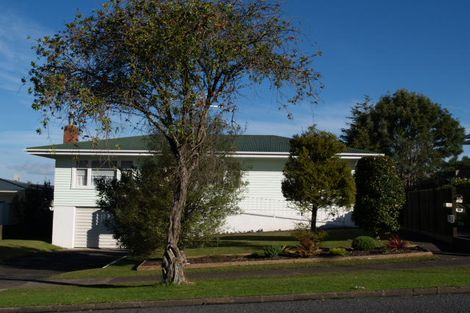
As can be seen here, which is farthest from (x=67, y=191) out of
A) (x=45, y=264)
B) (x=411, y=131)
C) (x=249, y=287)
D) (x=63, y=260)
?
(x=411, y=131)

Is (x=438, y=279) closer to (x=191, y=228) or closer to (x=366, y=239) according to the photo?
(x=366, y=239)

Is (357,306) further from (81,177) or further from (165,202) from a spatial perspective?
(81,177)

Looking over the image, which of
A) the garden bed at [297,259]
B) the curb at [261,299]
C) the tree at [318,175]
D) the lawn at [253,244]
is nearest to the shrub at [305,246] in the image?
the garden bed at [297,259]

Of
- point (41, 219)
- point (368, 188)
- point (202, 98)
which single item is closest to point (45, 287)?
point (202, 98)

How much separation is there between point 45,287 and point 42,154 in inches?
685

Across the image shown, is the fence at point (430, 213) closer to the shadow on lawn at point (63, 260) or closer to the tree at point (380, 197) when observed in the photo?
the tree at point (380, 197)

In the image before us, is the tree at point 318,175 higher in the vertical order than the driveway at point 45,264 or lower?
higher

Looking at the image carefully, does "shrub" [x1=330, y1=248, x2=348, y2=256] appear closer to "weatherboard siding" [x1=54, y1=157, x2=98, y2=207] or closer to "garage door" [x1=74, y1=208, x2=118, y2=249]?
"garage door" [x1=74, y1=208, x2=118, y2=249]

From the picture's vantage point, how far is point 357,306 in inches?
385

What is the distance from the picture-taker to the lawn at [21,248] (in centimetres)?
2604

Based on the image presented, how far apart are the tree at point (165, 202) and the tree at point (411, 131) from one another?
27.8 metres

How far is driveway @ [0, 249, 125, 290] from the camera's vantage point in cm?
1855

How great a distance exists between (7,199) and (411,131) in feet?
98.8

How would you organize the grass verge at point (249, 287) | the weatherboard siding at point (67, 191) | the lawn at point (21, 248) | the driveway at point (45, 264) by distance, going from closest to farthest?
the grass verge at point (249, 287) → the driveway at point (45, 264) → the lawn at point (21, 248) → the weatherboard siding at point (67, 191)
